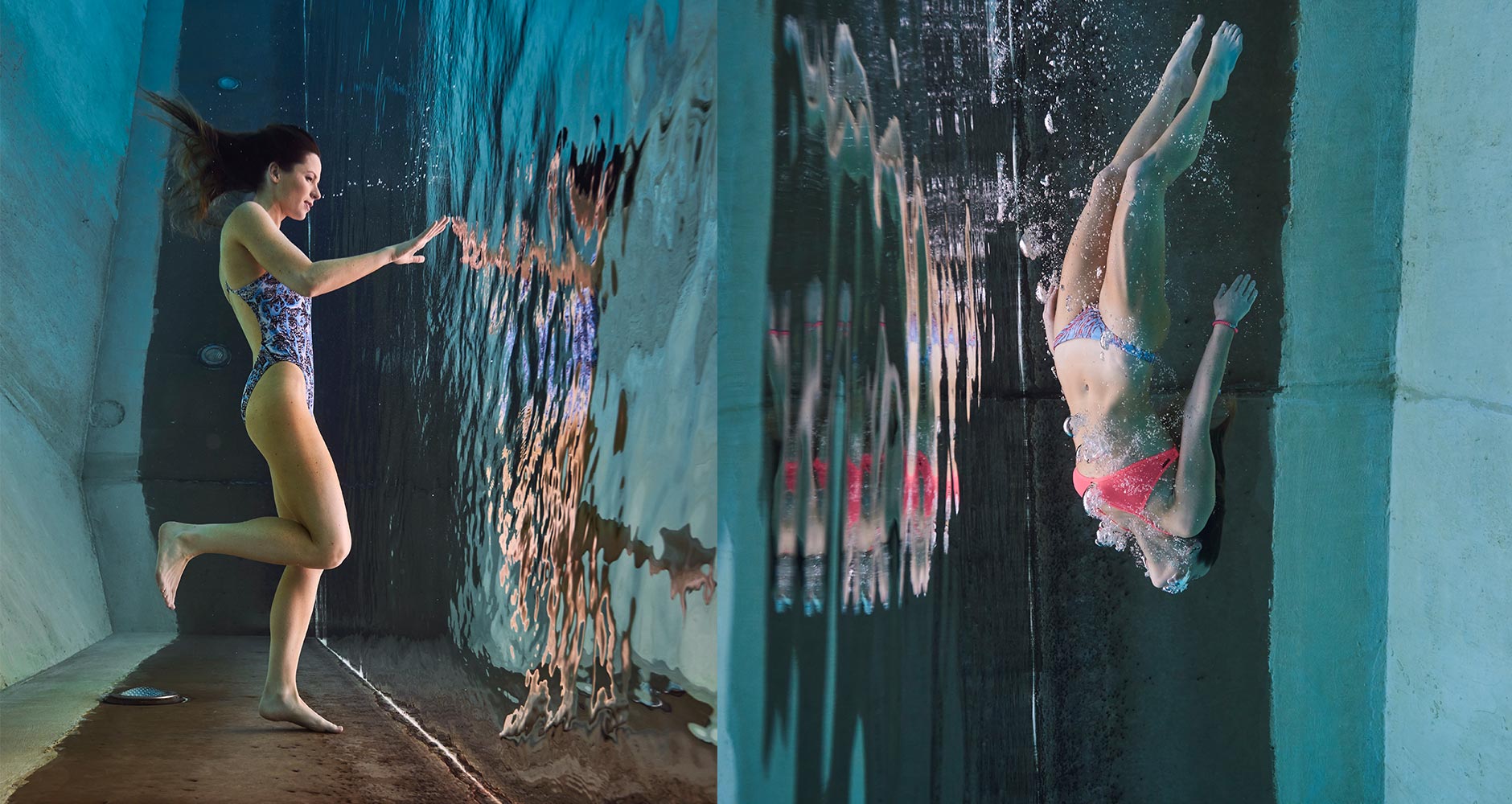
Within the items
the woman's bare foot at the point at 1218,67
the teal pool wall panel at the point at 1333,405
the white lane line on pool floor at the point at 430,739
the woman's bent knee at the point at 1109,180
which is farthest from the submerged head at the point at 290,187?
the teal pool wall panel at the point at 1333,405

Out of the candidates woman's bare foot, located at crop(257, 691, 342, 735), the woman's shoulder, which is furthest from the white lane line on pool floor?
the woman's shoulder

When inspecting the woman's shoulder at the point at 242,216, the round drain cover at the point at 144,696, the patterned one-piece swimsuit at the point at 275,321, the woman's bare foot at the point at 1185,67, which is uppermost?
the woman's bare foot at the point at 1185,67

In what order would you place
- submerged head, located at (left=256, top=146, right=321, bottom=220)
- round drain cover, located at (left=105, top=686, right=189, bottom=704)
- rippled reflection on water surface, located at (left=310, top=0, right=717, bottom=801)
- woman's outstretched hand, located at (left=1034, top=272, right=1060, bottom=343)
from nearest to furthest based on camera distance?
rippled reflection on water surface, located at (left=310, top=0, right=717, bottom=801), round drain cover, located at (left=105, top=686, right=189, bottom=704), submerged head, located at (left=256, top=146, right=321, bottom=220), woman's outstretched hand, located at (left=1034, top=272, right=1060, bottom=343)

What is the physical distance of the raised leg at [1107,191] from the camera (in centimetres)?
306

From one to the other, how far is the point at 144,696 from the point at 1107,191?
8.80ft

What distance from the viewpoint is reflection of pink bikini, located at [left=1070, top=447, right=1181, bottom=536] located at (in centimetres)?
308

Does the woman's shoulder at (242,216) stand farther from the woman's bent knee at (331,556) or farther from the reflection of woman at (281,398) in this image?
the woman's bent knee at (331,556)

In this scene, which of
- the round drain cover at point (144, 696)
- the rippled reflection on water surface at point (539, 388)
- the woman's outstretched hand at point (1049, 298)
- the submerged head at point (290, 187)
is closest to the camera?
the rippled reflection on water surface at point (539, 388)

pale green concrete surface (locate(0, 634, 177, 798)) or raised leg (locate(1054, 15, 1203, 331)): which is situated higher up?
raised leg (locate(1054, 15, 1203, 331))

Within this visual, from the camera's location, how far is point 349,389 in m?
2.82

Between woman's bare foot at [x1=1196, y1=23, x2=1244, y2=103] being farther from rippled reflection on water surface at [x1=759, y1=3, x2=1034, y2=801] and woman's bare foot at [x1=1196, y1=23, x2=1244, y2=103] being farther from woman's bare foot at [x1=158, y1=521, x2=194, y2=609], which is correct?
woman's bare foot at [x1=158, y1=521, x2=194, y2=609]

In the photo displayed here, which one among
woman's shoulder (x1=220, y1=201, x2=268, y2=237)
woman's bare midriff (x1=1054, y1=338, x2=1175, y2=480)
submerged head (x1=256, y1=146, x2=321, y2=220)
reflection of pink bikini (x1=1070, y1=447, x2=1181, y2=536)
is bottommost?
reflection of pink bikini (x1=1070, y1=447, x2=1181, y2=536)

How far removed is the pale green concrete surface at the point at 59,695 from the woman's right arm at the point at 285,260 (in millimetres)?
887

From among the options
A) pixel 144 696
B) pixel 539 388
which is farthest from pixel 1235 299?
pixel 144 696
